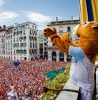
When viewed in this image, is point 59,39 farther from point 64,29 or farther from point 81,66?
point 64,29

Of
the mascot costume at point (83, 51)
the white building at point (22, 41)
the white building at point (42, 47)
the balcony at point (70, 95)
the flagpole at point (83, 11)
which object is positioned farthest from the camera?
the white building at point (42, 47)

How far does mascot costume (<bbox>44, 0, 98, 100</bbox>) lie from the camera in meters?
→ 3.84

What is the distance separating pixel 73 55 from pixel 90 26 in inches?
19.1

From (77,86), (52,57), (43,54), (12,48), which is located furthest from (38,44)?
(77,86)

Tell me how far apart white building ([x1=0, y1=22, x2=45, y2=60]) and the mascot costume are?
5990 centimetres

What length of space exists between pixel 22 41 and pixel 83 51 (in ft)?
210

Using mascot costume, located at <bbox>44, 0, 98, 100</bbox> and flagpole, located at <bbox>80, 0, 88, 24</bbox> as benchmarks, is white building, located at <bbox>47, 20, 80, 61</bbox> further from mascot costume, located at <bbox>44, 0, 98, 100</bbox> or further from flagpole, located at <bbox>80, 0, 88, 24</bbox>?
mascot costume, located at <bbox>44, 0, 98, 100</bbox>

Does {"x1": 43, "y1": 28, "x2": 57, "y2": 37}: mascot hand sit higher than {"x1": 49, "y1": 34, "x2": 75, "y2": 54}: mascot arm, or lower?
higher

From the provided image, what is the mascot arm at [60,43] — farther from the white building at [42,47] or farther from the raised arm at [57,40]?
the white building at [42,47]

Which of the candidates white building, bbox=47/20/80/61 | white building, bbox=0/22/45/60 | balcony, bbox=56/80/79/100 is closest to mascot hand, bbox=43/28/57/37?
balcony, bbox=56/80/79/100

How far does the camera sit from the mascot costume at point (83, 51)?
384 centimetres

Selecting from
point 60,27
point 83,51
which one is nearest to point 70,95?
point 83,51

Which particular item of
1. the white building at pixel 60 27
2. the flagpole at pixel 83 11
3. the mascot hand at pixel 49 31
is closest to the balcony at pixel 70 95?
the mascot hand at pixel 49 31

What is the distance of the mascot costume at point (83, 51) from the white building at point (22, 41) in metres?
59.9
